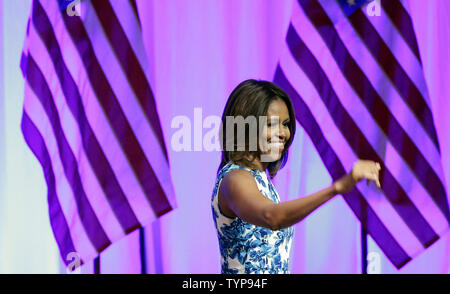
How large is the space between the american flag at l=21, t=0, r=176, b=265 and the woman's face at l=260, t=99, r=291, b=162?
105 centimetres

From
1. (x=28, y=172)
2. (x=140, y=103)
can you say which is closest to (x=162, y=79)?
(x=140, y=103)

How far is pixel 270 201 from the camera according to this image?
3.67 ft

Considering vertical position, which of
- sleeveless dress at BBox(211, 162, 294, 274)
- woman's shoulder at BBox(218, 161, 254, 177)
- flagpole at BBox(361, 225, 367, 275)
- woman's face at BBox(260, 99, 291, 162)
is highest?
woman's face at BBox(260, 99, 291, 162)

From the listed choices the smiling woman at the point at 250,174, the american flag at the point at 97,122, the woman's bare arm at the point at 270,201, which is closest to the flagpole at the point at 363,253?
the american flag at the point at 97,122

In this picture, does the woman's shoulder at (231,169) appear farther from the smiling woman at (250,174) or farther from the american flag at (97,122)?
the american flag at (97,122)

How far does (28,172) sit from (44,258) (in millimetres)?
352

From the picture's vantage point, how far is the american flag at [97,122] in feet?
7.62

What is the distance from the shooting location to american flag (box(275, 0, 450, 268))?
2.29m

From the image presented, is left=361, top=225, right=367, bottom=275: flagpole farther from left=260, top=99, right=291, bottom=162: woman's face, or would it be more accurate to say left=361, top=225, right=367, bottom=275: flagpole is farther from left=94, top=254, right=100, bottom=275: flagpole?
left=260, top=99, right=291, bottom=162: woman's face

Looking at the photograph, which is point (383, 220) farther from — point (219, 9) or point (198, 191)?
point (219, 9)

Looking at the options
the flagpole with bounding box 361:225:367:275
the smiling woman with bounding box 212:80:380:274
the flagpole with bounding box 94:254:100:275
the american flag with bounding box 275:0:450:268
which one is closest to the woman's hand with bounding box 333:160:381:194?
the smiling woman with bounding box 212:80:380:274

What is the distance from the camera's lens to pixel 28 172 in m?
2.41

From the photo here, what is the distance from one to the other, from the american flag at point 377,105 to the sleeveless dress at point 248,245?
1.06 meters

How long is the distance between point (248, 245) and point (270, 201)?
0.17 m
